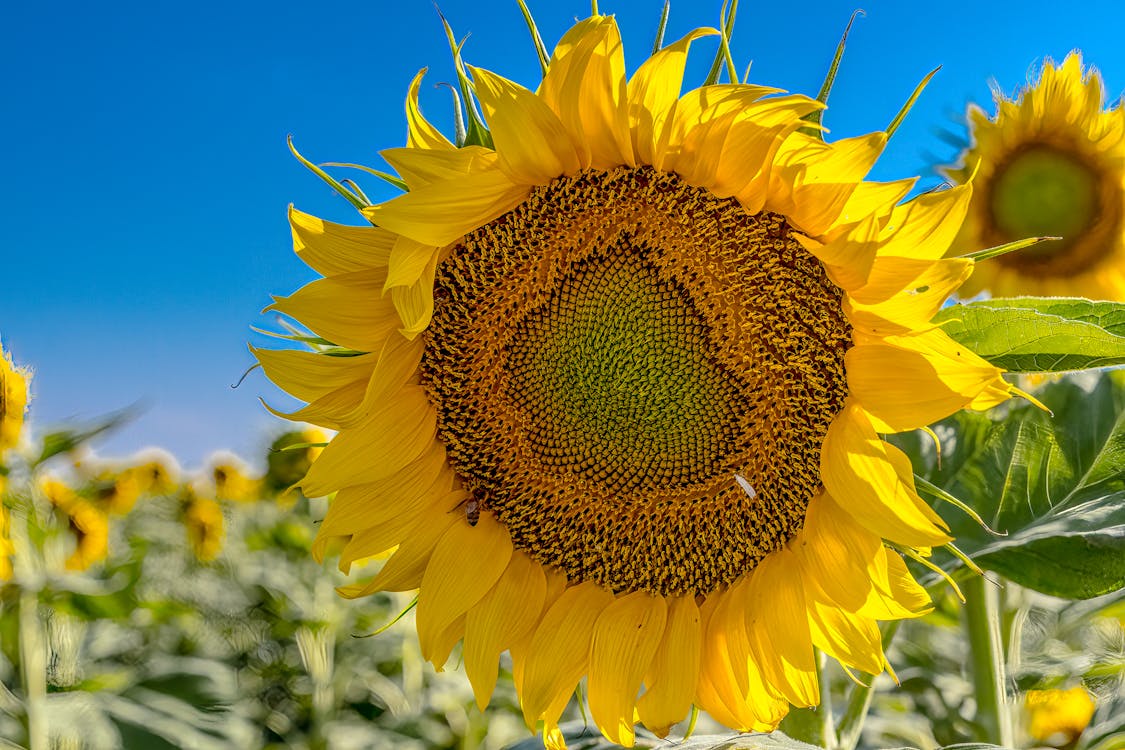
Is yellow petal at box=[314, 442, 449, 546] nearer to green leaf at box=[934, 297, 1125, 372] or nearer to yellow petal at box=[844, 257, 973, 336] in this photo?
yellow petal at box=[844, 257, 973, 336]

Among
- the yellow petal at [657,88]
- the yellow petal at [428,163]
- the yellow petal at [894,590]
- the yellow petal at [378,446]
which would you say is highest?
the yellow petal at [657,88]

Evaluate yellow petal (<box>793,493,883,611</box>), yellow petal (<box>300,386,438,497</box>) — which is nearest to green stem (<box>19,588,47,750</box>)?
yellow petal (<box>300,386,438,497</box>)

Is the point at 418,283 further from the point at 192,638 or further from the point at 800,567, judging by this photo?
the point at 192,638

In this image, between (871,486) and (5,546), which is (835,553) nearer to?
(871,486)

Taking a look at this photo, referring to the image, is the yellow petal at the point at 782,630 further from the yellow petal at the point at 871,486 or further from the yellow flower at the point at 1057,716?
the yellow flower at the point at 1057,716

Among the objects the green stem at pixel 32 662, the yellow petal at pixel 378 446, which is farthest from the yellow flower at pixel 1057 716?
the green stem at pixel 32 662

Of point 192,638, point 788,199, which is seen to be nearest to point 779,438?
point 788,199
